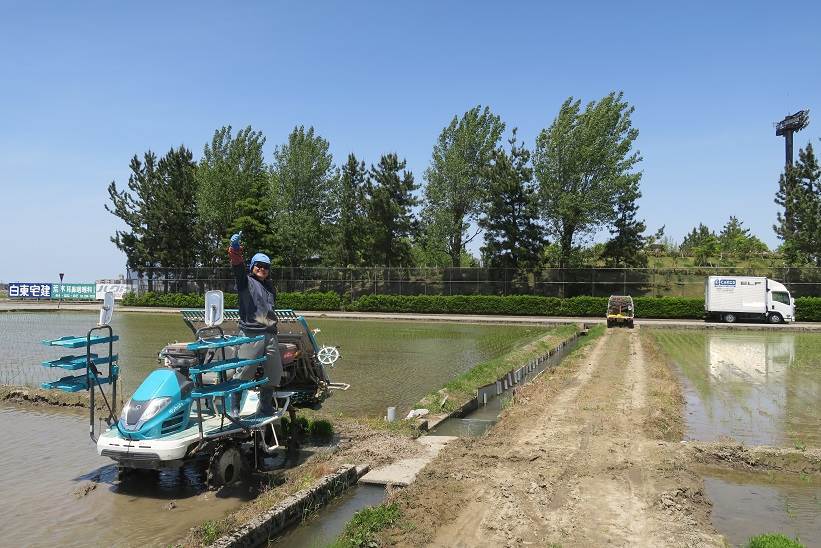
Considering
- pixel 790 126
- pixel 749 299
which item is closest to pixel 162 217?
pixel 749 299

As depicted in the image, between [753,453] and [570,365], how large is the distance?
8772mm

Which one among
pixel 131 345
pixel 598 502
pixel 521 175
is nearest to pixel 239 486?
pixel 598 502

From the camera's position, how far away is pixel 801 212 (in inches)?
1682

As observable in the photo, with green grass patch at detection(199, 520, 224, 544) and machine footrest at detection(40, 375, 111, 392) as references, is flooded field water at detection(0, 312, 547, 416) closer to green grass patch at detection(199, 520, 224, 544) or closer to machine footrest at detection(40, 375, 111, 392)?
machine footrest at detection(40, 375, 111, 392)

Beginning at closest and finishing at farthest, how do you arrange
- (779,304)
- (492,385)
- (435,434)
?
1. (435,434)
2. (492,385)
3. (779,304)

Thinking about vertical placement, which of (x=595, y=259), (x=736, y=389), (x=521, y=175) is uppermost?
(x=521, y=175)

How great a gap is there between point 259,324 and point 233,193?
49736 millimetres

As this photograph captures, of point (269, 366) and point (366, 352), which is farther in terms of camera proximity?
point (366, 352)

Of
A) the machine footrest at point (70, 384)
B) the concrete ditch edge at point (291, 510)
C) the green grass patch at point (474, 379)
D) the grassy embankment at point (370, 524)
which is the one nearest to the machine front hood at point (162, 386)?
Result: the machine footrest at point (70, 384)

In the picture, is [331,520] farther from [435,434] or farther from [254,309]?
[435,434]

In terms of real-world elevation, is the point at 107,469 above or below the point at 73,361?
below

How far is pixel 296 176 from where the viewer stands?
52.0 meters

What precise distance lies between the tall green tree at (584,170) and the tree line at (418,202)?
9cm

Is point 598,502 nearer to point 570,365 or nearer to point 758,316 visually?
point 570,365
